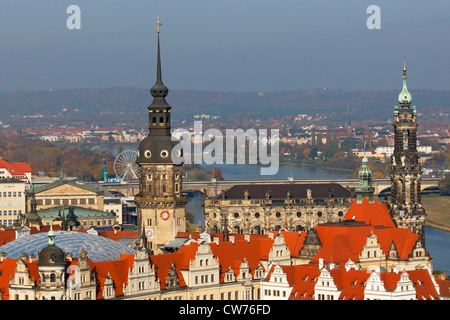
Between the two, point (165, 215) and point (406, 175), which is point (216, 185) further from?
point (165, 215)

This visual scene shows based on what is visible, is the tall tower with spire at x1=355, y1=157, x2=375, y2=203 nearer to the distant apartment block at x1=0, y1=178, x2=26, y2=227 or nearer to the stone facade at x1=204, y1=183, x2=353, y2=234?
the stone facade at x1=204, y1=183, x2=353, y2=234

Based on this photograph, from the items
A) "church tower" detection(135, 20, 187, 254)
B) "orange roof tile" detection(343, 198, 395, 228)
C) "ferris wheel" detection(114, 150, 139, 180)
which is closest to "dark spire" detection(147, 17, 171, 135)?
"church tower" detection(135, 20, 187, 254)

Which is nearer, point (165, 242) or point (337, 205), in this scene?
point (165, 242)

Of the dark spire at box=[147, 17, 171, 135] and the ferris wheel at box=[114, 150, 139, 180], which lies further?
the ferris wheel at box=[114, 150, 139, 180]

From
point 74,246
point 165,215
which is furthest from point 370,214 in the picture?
point 74,246

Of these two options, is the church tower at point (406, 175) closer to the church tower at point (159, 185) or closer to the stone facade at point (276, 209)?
the stone facade at point (276, 209)

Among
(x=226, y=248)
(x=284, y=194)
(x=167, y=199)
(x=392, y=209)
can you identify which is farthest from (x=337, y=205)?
(x=226, y=248)
